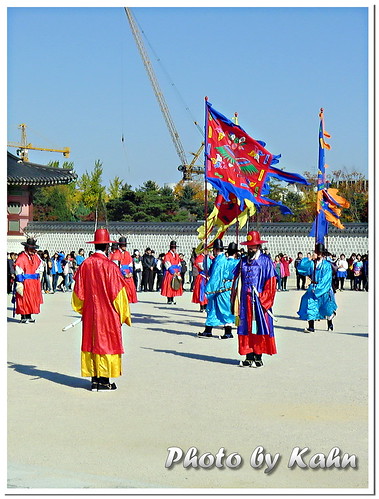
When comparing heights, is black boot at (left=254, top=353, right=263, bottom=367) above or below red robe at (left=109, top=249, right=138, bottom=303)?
below

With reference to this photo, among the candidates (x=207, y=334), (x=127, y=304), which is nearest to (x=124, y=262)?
(x=207, y=334)

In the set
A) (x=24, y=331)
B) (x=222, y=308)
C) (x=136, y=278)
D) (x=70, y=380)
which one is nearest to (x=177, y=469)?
(x=70, y=380)

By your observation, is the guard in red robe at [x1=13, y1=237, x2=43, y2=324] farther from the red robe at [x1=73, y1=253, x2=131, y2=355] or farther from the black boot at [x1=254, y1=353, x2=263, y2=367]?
the red robe at [x1=73, y1=253, x2=131, y2=355]

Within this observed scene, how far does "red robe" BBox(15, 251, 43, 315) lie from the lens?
1580cm

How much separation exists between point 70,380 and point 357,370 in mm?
3541

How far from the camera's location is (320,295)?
14.9 metres

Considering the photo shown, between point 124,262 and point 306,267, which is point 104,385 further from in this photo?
point 124,262

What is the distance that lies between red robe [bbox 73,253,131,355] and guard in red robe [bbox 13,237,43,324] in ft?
22.3

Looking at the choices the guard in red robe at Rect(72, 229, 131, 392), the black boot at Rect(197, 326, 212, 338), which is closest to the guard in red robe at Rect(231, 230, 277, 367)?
the guard in red robe at Rect(72, 229, 131, 392)

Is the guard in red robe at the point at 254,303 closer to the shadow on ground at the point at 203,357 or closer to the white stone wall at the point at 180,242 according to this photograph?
the shadow on ground at the point at 203,357

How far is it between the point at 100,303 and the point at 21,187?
30.6m
